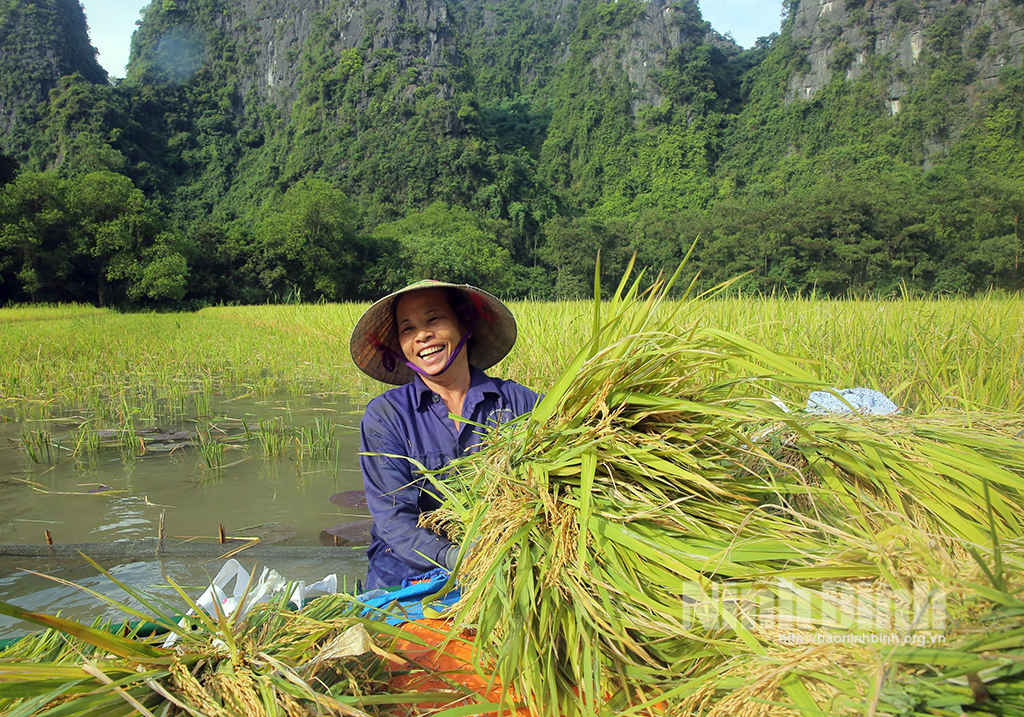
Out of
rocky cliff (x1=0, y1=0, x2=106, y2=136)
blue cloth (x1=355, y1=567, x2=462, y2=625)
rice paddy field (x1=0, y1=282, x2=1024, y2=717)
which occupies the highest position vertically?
rocky cliff (x1=0, y1=0, x2=106, y2=136)

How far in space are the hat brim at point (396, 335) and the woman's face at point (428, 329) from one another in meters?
0.06

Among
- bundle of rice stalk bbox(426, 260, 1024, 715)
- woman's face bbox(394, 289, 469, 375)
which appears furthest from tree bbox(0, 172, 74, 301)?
bundle of rice stalk bbox(426, 260, 1024, 715)

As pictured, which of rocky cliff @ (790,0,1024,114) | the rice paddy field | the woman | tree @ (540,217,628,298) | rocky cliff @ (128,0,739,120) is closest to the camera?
the rice paddy field

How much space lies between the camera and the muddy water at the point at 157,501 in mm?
2396

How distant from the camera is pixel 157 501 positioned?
3.26 m

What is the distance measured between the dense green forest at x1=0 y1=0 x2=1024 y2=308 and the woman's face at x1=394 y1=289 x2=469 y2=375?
20.4 m

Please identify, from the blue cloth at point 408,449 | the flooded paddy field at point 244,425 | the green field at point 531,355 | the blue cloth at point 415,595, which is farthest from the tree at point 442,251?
the blue cloth at point 415,595

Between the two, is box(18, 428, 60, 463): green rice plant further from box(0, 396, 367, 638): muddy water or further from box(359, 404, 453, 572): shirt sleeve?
box(359, 404, 453, 572): shirt sleeve

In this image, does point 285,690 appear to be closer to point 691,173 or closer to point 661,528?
point 661,528

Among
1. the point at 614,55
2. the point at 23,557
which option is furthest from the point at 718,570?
the point at 614,55

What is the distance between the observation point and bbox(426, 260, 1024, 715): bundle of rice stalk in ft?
2.79

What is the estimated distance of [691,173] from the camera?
5691cm

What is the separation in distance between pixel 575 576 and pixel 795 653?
312 mm

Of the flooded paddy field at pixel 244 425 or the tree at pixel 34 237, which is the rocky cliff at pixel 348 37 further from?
the flooded paddy field at pixel 244 425
